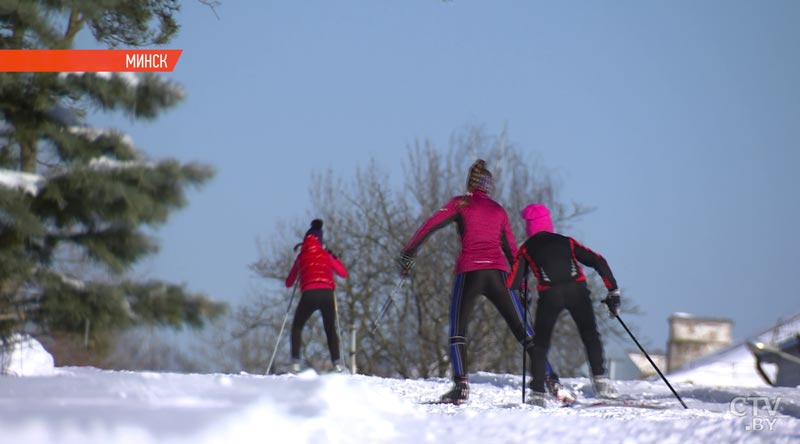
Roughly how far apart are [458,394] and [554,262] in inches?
48.6

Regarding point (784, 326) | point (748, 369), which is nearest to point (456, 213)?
point (784, 326)

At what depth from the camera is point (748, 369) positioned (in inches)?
1393

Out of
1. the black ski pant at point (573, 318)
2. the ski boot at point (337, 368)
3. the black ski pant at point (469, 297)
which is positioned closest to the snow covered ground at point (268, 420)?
the black ski pant at point (573, 318)

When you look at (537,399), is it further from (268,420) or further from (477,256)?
(268,420)

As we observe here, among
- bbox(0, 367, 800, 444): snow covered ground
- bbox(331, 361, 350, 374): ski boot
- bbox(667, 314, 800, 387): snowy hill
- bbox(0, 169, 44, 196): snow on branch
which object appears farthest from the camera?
bbox(667, 314, 800, 387): snowy hill

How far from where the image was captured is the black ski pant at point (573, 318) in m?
8.24

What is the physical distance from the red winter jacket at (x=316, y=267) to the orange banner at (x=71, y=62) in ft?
10.4

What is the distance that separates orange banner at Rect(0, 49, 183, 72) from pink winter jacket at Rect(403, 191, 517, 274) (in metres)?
6.07

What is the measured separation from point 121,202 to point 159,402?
340 inches

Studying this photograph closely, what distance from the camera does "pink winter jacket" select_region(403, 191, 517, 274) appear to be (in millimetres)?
8492

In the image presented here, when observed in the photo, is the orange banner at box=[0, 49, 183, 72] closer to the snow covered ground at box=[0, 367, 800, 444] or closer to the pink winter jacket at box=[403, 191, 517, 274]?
the pink winter jacket at box=[403, 191, 517, 274]

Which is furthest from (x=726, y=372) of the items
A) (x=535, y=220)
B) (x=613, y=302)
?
(x=535, y=220)

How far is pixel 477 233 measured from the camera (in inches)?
335

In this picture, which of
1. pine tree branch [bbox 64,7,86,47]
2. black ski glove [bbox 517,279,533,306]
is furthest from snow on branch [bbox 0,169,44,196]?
black ski glove [bbox 517,279,533,306]
